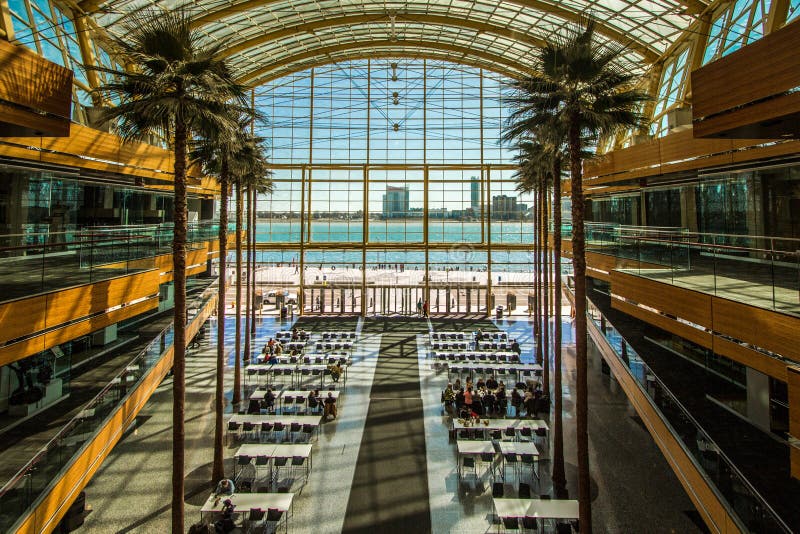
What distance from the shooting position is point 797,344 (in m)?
7.10

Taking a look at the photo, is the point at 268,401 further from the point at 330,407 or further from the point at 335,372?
the point at 335,372

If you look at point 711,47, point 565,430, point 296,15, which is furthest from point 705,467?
point 296,15

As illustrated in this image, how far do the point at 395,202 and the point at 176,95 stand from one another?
3024 centimetres

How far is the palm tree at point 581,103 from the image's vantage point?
30.8ft

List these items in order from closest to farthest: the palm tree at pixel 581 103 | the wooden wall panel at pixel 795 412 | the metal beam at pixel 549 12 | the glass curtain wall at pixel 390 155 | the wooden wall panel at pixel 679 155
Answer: the wooden wall panel at pixel 795 412
the palm tree at pixel 581 103
the wooden wall panel at pixel 679 155
the metal beam at pixel 549 12
the glass curtain wall at pixel 390 155

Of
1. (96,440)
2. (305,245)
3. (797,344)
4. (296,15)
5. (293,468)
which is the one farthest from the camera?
(305,245)

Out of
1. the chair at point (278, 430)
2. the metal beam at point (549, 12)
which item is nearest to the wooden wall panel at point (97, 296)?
the chair at point (278, 430)

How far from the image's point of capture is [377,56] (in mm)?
37375

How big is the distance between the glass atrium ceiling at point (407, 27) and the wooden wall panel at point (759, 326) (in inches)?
596

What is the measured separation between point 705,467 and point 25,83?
1490 centimetres

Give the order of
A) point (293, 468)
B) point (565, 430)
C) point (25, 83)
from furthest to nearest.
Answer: point (565, 430), point (293, 468), point (25, 83)

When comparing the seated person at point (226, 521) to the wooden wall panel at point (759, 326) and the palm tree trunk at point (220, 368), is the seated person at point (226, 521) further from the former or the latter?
the wooden wall panel at point (759, 326)

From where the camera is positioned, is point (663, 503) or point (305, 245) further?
point (305, 245)

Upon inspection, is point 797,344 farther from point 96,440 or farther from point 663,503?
point 96,440
